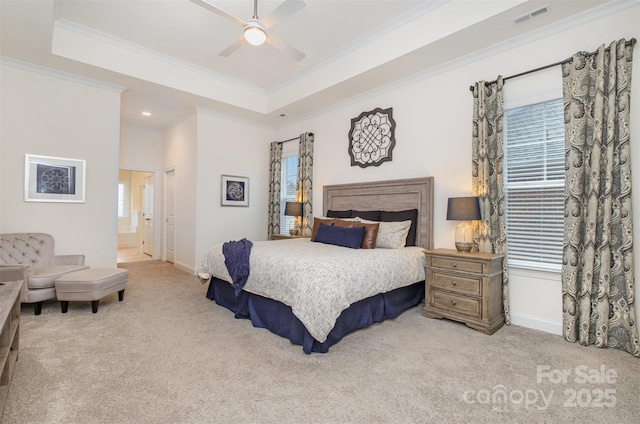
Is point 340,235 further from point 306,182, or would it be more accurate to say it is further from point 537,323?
point 537,323

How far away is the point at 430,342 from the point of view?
2676 millimetres

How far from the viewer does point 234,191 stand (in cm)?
598

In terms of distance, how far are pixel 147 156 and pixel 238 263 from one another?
5076mm

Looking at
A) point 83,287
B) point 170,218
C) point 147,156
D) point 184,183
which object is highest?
point 147,156

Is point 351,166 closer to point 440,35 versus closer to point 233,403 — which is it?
point 440,35

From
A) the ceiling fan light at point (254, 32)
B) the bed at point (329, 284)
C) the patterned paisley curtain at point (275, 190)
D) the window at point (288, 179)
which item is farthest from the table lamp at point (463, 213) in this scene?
the patterned paisley curtain at point (275, 190)

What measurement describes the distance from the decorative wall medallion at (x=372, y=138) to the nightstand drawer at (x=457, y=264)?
1.75m

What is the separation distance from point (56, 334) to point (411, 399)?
3.07m

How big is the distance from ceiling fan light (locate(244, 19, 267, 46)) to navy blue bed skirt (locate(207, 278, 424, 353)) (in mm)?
2424

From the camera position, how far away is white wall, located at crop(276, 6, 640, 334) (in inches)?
112

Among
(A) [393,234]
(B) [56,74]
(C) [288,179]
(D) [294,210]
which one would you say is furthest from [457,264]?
(B) [56,74]

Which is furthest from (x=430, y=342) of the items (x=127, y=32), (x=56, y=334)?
(x=127, y=32)

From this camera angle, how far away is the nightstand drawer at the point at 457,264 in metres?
3.00

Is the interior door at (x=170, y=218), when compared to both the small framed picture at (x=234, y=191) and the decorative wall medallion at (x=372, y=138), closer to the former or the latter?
the small framed picture at (x=234, y=191)
